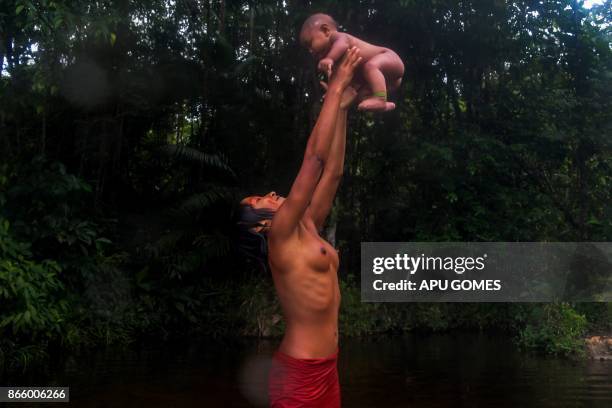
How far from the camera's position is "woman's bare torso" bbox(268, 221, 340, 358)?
217 centimetres

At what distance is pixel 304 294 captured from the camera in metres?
2.19

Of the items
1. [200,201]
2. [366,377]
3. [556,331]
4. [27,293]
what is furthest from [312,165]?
[556,331]

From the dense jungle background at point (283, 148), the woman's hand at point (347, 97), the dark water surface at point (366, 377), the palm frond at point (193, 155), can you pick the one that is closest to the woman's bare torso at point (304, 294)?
the woman's hand at point (347, 97)

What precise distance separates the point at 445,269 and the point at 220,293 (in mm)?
3250

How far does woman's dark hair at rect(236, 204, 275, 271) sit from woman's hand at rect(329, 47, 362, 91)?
0.49m

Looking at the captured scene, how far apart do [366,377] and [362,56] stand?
4.96m

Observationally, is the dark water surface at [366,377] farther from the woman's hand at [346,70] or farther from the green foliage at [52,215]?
the woman's hand at [346,70]

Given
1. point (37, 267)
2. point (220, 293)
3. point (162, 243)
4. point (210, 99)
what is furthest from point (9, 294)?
point (210, 99)

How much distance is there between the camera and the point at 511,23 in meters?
10.2

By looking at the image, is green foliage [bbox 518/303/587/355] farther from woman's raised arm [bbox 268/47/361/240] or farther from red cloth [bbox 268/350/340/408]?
woman's raised arm [bbox 268/47/361/240]

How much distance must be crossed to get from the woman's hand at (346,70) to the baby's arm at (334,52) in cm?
4

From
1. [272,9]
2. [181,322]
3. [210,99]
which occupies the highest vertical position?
[272,9]

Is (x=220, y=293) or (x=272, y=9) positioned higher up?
(x=272, y=9)

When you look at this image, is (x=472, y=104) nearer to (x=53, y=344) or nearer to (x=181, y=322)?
(x=181, y=322)
